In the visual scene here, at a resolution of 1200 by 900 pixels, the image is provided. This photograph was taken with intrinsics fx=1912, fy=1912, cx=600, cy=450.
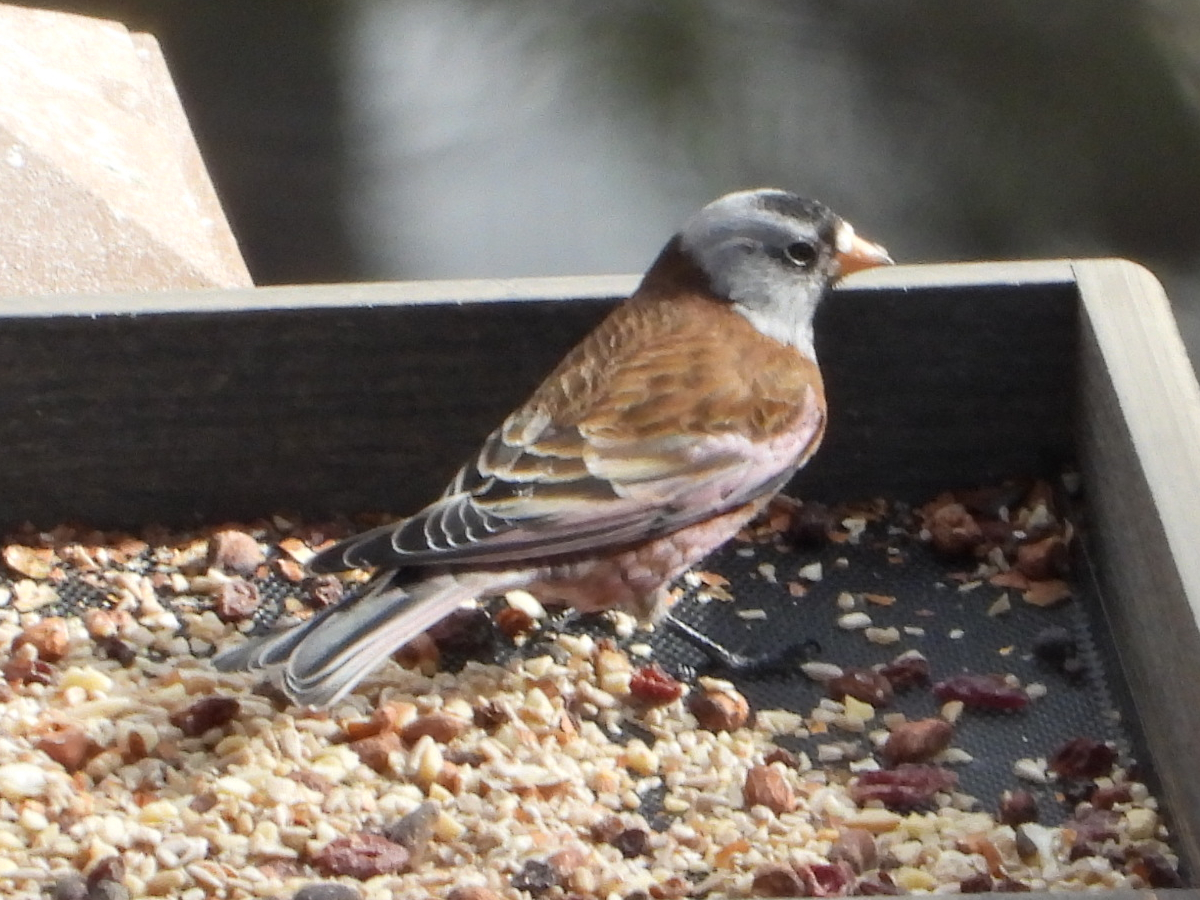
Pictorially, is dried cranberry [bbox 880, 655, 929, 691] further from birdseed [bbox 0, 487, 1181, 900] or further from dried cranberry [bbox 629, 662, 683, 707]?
dried cranberry [bbox 629, 662, 683, 707]

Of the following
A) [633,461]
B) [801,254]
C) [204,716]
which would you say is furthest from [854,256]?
[204,716]

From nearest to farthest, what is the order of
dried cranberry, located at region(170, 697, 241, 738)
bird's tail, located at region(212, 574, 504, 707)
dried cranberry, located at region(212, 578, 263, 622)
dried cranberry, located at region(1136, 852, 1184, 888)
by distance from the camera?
dried cranberry, located at region(1136, 852, 1184, 888), bird's tail, located at region(212, 574, 504, 707), dried cranberry, located at region(170, 697, 241, 738), dried cranberry, located at region(212, 578, 263, 622)

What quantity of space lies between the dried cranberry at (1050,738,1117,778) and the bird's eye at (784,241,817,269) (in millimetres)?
749

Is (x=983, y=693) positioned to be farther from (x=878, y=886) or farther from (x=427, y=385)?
(x=427, y=385)

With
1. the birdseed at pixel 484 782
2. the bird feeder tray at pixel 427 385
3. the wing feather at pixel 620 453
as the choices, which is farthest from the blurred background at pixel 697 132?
the birdseed at pixel 484 782

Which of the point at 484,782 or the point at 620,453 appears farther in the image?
the point at 620,453

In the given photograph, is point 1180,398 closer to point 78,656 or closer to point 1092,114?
point 78,656

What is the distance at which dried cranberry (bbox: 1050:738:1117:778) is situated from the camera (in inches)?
84.7

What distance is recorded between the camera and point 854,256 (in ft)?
8.38

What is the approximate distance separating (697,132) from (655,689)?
300cm

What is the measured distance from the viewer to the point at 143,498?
2.61 m

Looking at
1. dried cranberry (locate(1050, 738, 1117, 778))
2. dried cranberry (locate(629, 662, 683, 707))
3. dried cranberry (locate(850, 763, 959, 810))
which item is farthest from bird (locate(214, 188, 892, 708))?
dried cranberry (locate(1050, 738, 1117, 778))

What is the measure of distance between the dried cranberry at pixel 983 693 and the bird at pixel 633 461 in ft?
1.08

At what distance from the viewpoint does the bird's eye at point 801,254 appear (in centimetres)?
257
